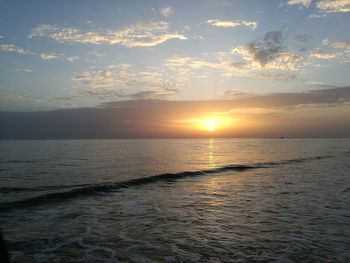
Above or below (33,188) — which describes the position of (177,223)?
above

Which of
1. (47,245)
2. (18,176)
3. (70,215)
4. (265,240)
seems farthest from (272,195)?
(18,176)

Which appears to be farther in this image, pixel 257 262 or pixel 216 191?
pixel 216 191

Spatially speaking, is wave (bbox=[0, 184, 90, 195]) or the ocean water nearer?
the ocean water

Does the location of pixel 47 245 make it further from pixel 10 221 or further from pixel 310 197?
pixel 310 197

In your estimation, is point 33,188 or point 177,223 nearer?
point 177,223

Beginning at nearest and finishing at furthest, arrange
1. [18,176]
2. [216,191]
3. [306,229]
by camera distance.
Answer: [306,229] → [216,191] → [18,176]

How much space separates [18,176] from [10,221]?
62.5ft

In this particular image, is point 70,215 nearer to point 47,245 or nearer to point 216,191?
point 47,245

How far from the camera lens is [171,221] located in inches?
592

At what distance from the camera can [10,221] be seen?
50.8 ft

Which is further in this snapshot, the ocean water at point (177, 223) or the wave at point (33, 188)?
the wave at point (33, 188)

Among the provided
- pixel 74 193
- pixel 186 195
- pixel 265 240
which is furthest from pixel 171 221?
pixel 74 193

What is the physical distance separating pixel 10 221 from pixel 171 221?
26.7 ft

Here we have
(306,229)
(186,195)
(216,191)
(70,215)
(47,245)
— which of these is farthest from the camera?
(216,191)
